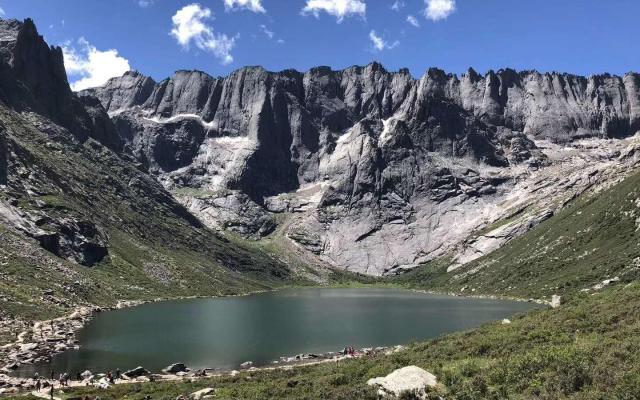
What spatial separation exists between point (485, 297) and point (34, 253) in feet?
468

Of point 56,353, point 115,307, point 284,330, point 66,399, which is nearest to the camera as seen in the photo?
point 66,399

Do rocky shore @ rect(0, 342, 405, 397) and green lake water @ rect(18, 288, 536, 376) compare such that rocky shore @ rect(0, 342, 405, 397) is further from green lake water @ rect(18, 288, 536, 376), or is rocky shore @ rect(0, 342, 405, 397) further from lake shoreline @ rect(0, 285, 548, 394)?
green lake water @ rect(18, 288, 536, 376)

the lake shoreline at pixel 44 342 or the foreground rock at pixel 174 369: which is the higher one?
the lake shoreline at pixel 44 342

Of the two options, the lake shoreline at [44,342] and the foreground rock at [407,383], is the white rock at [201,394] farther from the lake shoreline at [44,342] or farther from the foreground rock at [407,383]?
the lake shoreline at [44,342]

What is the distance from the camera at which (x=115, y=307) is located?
136 m

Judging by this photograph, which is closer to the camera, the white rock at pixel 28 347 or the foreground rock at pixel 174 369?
the foreground rock at pixel 174 369

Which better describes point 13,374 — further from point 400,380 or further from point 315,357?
point 400,380

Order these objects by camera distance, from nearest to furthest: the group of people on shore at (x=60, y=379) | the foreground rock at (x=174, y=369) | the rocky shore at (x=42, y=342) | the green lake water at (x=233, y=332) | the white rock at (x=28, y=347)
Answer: the group of people on shore at (x=60, y=379), the foreground rock at (x=174, y=369), the rocky shore at (x=42, y=342), the white rock at (x=28, y=347), the green lake water at (x=233, y=332)

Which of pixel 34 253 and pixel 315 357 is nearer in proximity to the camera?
pixel 315 357

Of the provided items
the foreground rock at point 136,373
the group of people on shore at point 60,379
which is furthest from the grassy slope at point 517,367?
the foreground rock at point 136,373

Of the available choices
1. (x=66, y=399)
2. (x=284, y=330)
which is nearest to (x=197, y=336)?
(x=284, y=330)

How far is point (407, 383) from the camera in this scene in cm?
2736

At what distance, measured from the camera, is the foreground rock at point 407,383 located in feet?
85.8

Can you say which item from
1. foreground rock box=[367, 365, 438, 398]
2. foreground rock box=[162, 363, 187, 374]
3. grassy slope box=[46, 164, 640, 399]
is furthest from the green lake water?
foreground rock box=[367, 365, 438, 398]
